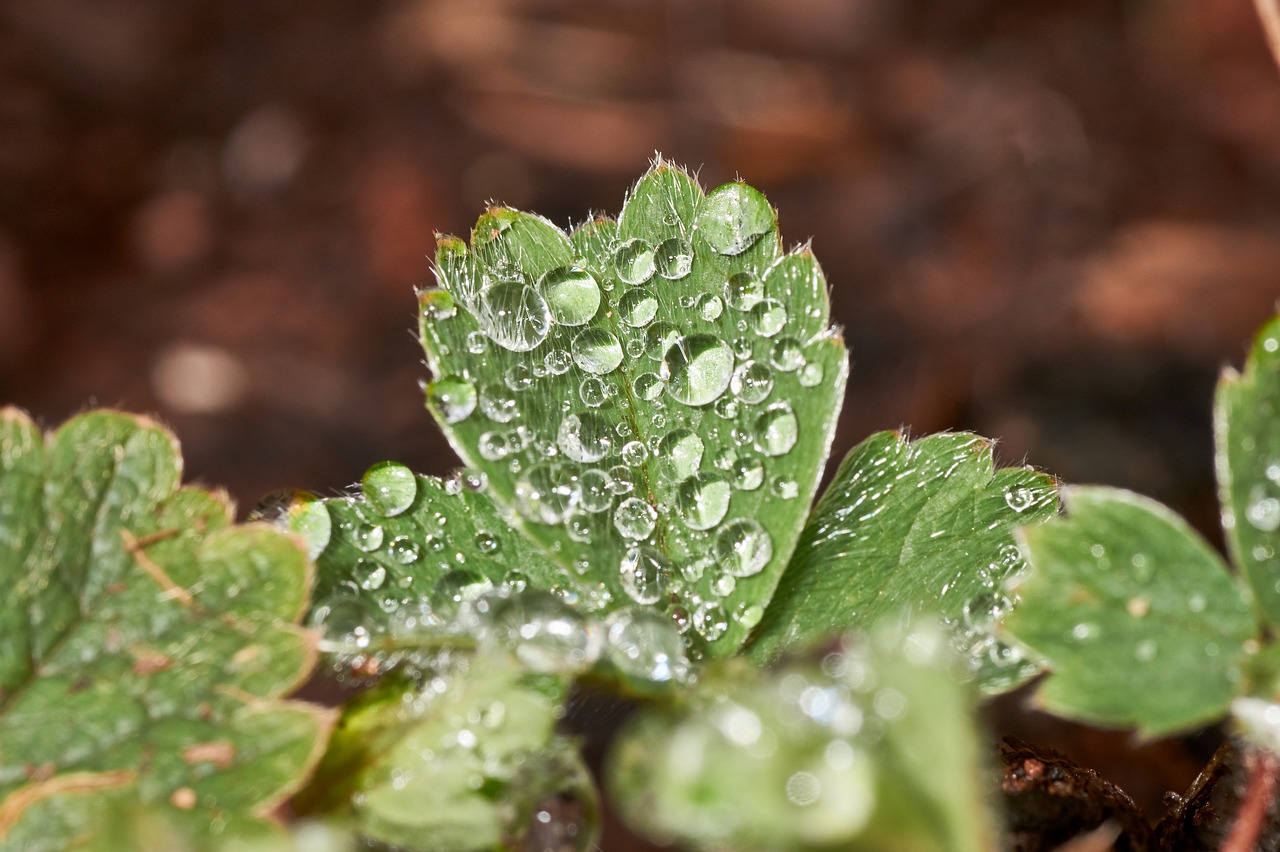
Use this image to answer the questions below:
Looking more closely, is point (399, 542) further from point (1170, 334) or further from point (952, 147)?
point (952, 147)

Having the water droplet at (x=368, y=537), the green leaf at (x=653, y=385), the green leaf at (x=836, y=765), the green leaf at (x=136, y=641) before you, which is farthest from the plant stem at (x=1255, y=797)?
the water droplet at (x=368, y=537)

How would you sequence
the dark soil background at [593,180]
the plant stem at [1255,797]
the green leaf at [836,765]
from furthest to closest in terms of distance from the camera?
the dark soil background at [593,180]
the plant stem at [1255,797]
the green leaf at [836,765]

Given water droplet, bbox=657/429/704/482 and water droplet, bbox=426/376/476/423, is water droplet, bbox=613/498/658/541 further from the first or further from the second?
water droplet, bbox=426/376/476/423

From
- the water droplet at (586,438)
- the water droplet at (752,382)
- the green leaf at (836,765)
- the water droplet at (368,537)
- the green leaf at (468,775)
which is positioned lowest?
the green leaf at (468,775)

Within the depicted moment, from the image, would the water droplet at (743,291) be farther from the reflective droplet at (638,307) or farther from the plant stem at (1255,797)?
the plant stem at (1255,797)

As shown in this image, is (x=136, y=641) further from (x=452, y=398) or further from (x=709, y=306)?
(x=709, y=306)

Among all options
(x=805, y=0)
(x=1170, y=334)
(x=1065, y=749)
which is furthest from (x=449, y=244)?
(x=805, y=0)
